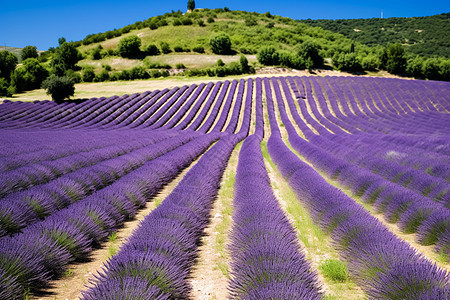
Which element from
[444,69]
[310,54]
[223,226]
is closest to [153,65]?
[310,54]

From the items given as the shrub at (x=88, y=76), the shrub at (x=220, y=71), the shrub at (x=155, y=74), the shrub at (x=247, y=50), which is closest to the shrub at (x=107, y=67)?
the shrub at (x=88, y=76)

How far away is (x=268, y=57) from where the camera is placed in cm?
5081

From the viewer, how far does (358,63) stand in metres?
51.0

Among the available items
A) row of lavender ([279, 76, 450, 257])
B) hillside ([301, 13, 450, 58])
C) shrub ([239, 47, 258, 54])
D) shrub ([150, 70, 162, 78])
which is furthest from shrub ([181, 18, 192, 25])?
row of lavender ([279, 76, 450, 257])

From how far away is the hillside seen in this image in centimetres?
7879

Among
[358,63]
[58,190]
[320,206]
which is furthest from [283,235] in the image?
[358,63]

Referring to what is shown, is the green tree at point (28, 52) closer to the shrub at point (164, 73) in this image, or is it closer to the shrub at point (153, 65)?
the shrub at point (153, 65)

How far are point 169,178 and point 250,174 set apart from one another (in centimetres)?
240

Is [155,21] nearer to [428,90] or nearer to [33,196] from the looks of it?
[428,90]

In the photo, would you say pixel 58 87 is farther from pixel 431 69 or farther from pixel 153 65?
pixel 431 69

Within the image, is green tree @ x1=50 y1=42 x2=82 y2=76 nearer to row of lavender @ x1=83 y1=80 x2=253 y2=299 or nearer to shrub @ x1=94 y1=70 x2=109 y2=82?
shrub @ x1=94 y1=70 x2=109 y2=82

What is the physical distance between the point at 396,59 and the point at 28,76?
210 ft

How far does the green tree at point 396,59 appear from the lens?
49.6 m

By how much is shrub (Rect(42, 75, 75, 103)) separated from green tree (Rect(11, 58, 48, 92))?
1745 centimetres
